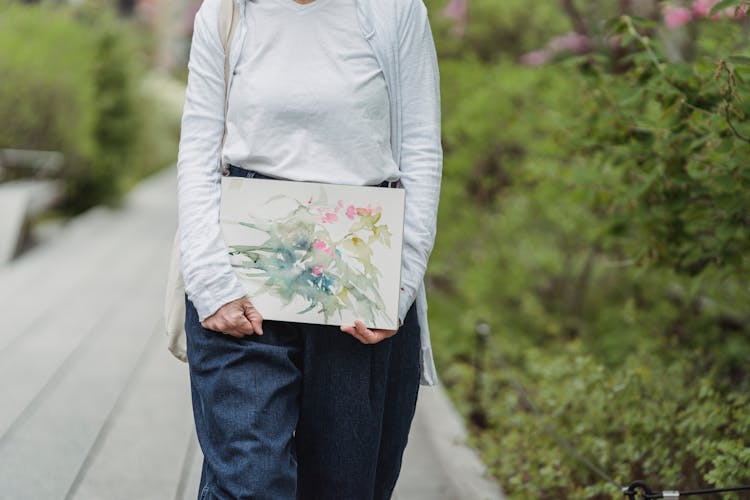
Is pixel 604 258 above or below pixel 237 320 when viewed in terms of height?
below

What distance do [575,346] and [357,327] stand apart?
2.83 meters

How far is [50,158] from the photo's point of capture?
34.1 ft

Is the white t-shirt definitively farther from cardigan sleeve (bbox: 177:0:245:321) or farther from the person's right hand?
the person's right hand

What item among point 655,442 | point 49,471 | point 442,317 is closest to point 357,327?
point 655,442

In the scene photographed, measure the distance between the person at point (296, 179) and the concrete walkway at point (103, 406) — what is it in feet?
4.78

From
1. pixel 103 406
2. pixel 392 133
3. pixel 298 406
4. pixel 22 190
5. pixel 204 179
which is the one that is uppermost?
pixel 392 133

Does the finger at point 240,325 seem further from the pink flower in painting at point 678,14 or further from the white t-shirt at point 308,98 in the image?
the pink flower in painting at point 678,14

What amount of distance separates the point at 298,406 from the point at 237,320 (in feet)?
0.93

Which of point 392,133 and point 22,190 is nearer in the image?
point 392,133

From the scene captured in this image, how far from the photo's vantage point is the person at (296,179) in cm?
209

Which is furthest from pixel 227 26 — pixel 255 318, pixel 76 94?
pixel 76 94

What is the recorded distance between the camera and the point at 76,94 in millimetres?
10242

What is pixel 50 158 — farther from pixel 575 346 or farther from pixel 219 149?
pixel 219 149

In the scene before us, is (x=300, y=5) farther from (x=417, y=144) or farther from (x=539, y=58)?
(x=539, y=58)
